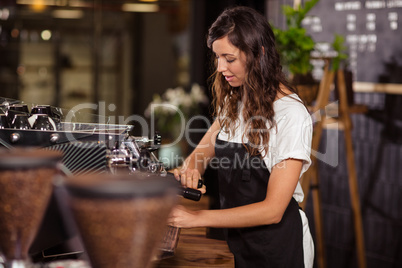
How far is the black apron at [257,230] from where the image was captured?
69.8 inches

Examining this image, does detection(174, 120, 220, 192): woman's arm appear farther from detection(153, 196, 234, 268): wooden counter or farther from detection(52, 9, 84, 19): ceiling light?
detection(52, 9, 84, 19): ceiling light

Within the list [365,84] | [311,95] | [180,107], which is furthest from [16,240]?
[180,107]

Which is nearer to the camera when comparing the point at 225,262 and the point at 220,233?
the point at 225,262

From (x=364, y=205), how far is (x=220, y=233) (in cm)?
239

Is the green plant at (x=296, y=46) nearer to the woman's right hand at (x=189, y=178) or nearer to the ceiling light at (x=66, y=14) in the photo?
the woman's right hand at (x=189, y=178)

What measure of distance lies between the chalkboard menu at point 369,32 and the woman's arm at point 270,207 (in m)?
2.05

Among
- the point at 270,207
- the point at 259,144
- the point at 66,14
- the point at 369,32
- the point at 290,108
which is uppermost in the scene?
the point at 66,14

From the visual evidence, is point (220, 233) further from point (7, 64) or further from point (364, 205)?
point (7, 64)

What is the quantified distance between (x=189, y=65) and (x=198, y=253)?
171 inches

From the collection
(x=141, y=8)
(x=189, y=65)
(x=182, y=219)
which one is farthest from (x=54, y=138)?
(x=141, y=8)

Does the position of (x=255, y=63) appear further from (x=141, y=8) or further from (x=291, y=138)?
(x=141, y=8)

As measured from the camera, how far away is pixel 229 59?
178cm

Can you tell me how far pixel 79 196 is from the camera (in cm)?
52

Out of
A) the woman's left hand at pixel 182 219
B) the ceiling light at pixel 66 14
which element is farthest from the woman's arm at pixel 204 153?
the ceiling light at pixel 66 14
